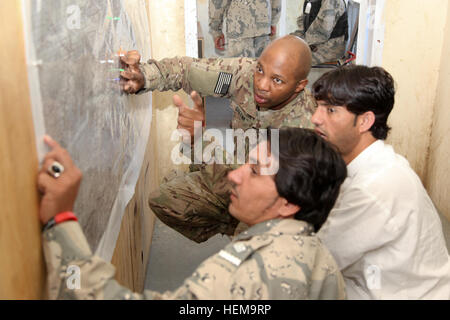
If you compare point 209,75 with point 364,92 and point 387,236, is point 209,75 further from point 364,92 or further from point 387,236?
point 387,236

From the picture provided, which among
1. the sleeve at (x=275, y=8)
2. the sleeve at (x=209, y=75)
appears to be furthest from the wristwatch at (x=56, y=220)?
the sleeve at (x=275, y=8)

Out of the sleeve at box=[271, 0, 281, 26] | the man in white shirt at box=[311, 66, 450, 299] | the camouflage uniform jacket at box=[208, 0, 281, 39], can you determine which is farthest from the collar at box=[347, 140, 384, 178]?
the sleeve at box=[271, 0, 281, 26]

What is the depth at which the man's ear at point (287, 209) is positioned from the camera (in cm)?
107

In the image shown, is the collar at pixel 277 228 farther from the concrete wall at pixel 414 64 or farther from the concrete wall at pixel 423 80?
the concrete wall at pixel 414 64

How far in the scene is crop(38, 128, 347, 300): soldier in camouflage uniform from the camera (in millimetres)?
831

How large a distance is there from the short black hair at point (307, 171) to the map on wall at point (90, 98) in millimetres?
455

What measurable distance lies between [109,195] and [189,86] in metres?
0.88

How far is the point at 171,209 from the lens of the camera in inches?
77.3

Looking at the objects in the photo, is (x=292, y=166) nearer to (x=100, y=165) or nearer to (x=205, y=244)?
(x=100, y=165)

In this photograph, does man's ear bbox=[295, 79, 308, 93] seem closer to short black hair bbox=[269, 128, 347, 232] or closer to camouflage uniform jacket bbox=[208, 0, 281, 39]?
short black hair bbox=[269, 128, 347, 232]

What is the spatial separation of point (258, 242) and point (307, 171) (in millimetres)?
199

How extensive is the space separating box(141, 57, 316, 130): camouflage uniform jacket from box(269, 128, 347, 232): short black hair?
0.85 meters

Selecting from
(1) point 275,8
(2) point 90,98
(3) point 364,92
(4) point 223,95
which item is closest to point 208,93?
(4) point 223,95

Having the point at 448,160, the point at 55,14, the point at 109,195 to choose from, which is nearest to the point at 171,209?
the point at 109,195
